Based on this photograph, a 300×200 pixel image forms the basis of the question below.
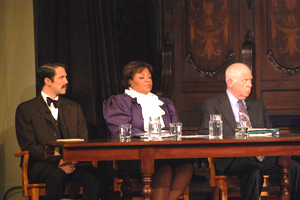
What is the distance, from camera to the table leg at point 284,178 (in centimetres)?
271

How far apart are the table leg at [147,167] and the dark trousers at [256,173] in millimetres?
778

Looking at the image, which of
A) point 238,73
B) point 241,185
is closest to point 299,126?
point 238,73

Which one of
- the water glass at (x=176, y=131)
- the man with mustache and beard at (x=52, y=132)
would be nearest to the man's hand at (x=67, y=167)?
the man with mustache and beard at (x=52, y=132)

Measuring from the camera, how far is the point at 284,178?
273 cm

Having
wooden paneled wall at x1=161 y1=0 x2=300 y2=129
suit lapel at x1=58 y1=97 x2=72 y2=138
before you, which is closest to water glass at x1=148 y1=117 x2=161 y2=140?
suit lapel at x1=58 y1=97 x2=72 y2=138

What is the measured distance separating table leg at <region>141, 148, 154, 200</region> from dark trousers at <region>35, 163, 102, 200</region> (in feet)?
1.96

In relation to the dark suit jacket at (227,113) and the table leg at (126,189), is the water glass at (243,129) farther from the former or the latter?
the table leg at (126,189)

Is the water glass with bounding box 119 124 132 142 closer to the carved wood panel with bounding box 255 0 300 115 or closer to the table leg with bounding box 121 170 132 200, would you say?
the table leg with bounding box 121 170 132 200

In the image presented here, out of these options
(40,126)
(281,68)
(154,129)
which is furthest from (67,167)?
(281,68)

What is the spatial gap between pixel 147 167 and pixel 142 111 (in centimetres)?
107

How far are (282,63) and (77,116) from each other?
2.23m

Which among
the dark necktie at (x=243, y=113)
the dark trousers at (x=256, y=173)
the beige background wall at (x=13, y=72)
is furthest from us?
the beige background wall at (x=13, y=72)

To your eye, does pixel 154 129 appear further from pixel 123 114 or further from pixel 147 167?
pixel 123 114

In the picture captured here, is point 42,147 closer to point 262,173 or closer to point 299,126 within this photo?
point 262,173
